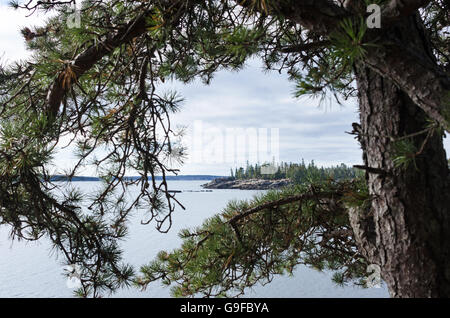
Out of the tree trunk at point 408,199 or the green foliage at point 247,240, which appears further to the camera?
the green foliage at point 247,240

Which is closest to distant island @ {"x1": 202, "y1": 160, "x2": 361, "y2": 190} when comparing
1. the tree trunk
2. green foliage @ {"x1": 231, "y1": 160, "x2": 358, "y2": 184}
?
green foliage @ {"x1": 231, "y1": 160, "x2": 358, "y2": 184}

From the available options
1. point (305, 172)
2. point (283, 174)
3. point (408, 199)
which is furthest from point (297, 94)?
point (283, 174)

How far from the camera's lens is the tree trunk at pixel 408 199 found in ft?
2.88

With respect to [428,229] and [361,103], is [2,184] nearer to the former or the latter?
[361,103]

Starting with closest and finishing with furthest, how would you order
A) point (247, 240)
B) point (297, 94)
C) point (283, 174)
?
point (297, 94), point (247, 240), point (283, 174)

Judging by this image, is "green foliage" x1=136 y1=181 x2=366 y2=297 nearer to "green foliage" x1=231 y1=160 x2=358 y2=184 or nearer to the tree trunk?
"green foliage" x1=231 y1=160 x2=358 y2=184

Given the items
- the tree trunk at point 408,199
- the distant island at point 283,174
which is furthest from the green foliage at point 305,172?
the tree trunk at point 408,199

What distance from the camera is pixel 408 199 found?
885mm

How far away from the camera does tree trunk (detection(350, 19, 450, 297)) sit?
2.88 ft

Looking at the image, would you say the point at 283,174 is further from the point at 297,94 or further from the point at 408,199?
the point at 297,94

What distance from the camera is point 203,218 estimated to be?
4.70 feet

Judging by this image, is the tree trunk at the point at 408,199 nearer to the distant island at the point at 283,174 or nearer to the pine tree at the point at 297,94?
the pine tree at the point at 297,94

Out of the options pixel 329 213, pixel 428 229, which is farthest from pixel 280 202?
pixel 428 229
